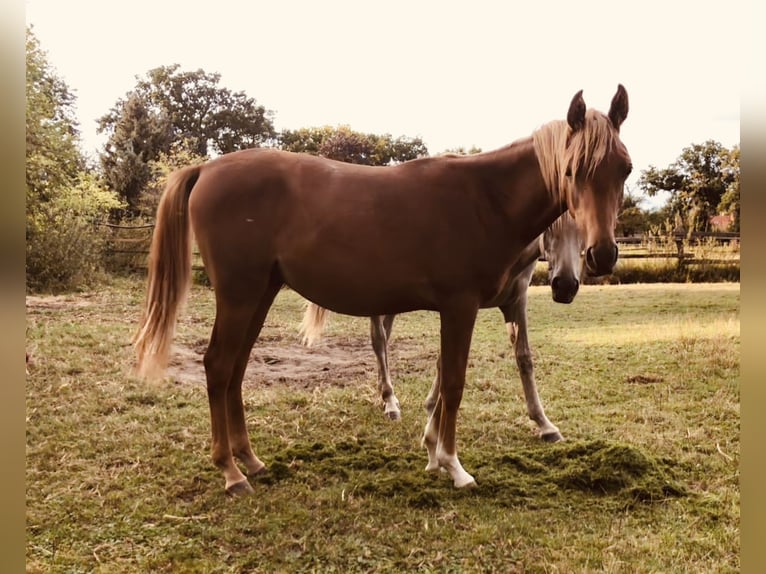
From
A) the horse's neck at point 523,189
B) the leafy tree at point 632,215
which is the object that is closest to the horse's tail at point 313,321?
the horse's neck at point 523,189

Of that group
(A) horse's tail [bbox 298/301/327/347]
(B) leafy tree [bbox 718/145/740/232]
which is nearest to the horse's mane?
(A) horse's tail [bbox 298/301/327/347]

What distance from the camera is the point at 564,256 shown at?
3244mm

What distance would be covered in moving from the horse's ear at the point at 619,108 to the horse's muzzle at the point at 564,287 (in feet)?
3.65

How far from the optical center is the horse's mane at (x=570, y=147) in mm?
2254

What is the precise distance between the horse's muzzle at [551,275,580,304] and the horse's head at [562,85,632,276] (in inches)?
36.8

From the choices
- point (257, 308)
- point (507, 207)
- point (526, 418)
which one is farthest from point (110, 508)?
point (526, 418)

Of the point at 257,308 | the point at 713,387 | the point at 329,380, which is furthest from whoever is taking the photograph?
the point at 329,380

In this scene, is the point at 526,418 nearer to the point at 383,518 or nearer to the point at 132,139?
the point at 383,518

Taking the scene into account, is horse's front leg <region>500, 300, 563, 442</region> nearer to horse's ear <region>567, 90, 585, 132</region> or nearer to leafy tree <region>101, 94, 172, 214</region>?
horse's ear <region>567, 90, 585, 132</region>

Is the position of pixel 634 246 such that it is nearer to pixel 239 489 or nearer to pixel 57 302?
pixel 239 489

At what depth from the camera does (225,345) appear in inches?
108

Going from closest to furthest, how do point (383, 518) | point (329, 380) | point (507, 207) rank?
Answer: point (383, 518) < point (507, 207) < point (329, 380)

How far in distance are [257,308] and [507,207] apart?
145 centimetres

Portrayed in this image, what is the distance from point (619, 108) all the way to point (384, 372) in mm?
2703
